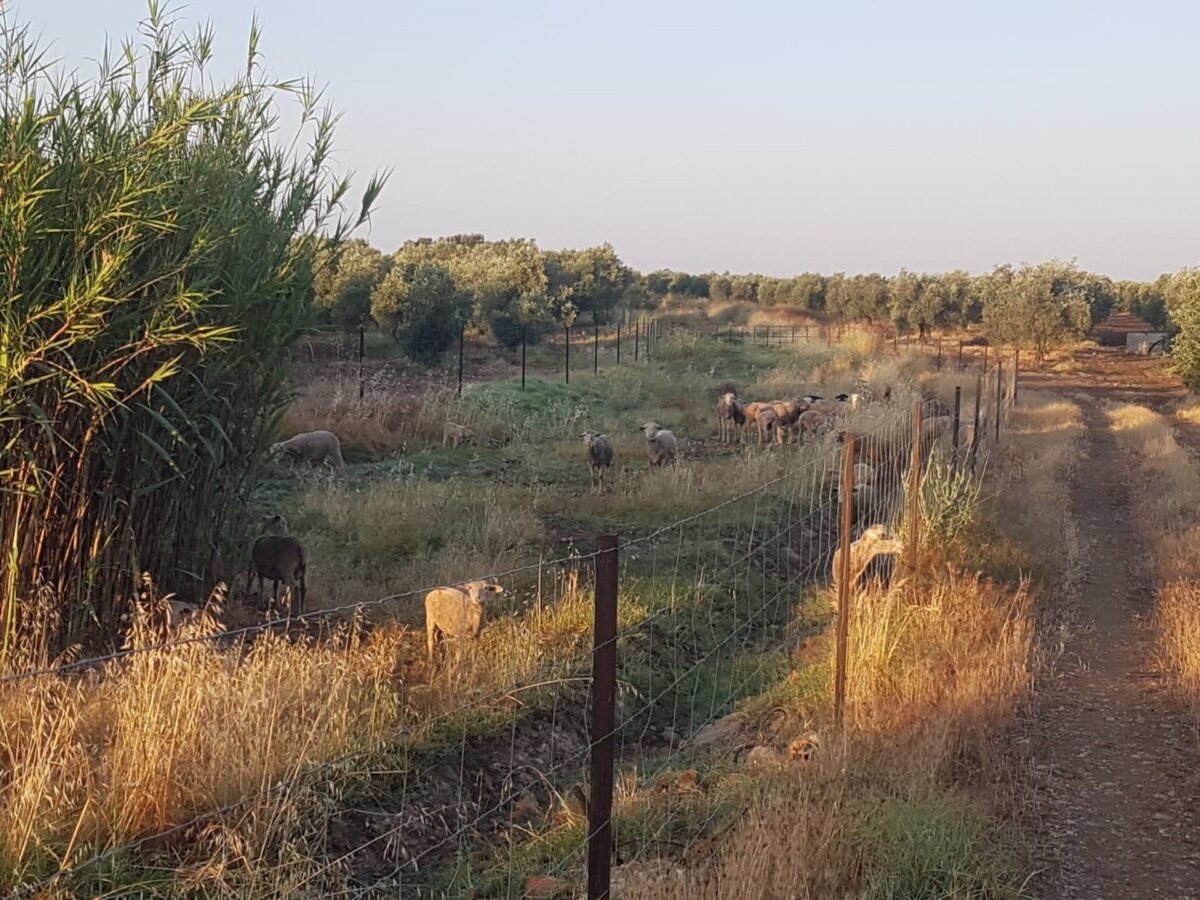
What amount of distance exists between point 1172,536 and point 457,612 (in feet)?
29.4

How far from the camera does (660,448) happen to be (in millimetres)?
16969

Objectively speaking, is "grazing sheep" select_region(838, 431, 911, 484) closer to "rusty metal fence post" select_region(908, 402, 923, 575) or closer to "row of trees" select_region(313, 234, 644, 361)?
"rusty metal fence post" select_region(908, 402, 923, 575)

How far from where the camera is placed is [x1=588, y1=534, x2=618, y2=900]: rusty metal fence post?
3.74m

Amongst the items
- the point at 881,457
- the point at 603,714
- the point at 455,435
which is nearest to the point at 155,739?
the point at 603,714

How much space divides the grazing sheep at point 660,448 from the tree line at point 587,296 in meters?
6.98

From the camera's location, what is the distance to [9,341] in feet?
20.3

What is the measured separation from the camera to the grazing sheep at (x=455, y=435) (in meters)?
18.4

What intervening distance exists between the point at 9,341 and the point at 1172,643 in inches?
331

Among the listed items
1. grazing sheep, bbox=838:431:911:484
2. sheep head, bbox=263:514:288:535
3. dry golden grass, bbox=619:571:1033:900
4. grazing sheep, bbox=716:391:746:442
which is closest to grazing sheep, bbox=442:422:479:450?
grazing sheep, bbox=716:391:746:442

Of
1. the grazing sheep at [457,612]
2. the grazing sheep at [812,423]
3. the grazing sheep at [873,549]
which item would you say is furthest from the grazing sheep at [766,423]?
the grazing sheep at [457,612]

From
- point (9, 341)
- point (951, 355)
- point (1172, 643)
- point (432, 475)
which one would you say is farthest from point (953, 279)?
point (9, 341)

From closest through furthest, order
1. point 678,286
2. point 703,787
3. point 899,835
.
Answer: point 899,835 → point 703,787 → point 678,286

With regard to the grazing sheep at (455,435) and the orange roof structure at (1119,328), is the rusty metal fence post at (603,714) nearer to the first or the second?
the grazing sheep at (455,435)

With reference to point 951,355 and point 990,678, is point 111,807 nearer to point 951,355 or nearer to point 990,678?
point 990,678
